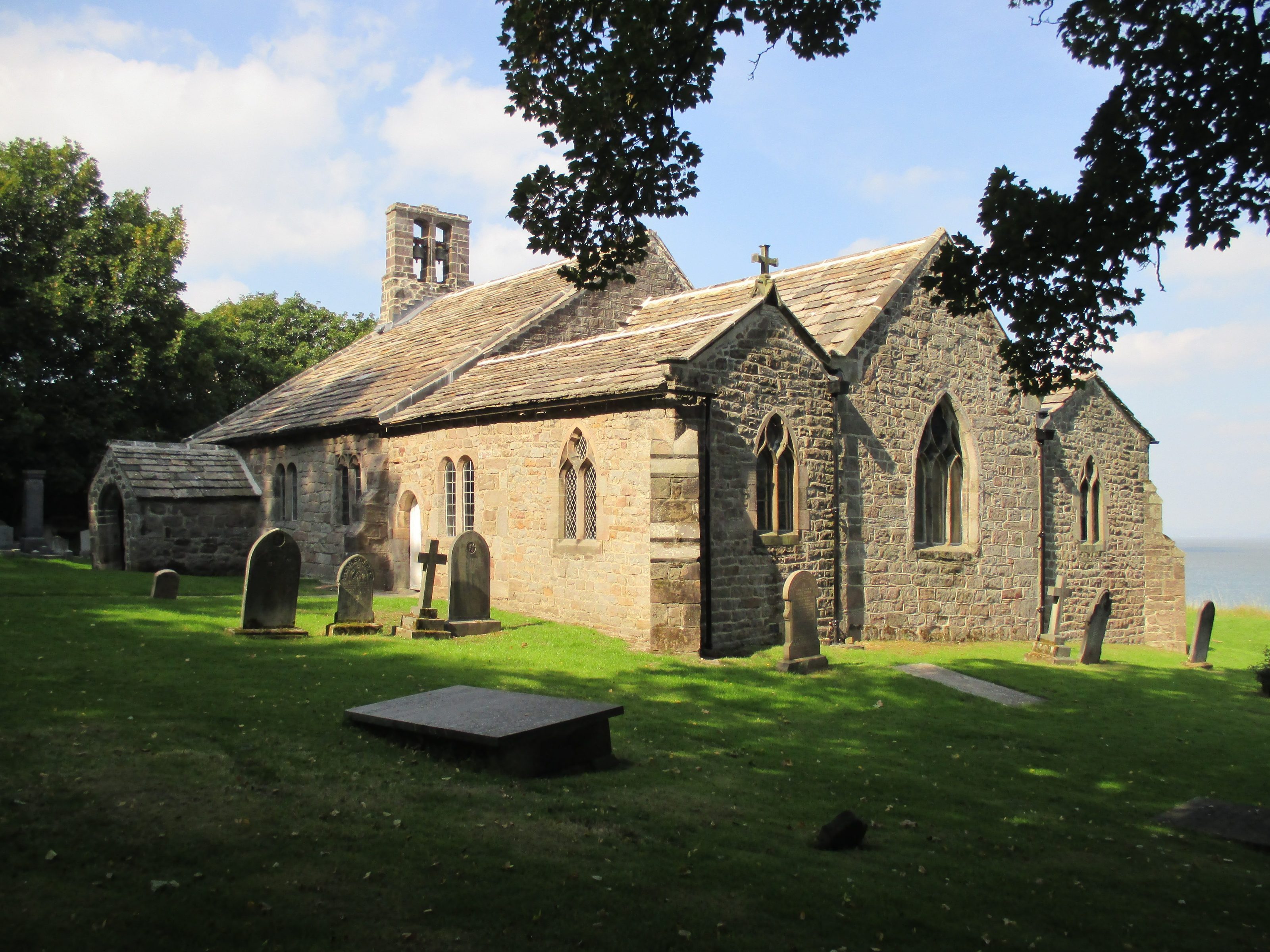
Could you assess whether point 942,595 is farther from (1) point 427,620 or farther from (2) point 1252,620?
(2) point 1252,620

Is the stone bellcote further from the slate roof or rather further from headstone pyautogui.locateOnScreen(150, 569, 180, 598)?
headstone pyautogui.locateOnScreen(150, 569, 180, 598)

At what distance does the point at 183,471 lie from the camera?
24344 millimetres

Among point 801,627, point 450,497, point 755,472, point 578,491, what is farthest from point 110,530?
point 801,627

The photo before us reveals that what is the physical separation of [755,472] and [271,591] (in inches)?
299

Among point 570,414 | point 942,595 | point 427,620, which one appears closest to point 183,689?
point 427,620

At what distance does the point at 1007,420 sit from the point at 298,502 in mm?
17464

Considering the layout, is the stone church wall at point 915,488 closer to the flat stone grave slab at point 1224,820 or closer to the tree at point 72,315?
the flat stone grave slab at point 1224,820

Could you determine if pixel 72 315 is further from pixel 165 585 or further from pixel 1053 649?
pixel 1053 649

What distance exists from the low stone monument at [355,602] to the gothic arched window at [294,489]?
11.0m

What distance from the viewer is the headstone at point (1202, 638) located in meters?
18.2

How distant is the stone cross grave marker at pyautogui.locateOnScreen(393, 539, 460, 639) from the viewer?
1410cm

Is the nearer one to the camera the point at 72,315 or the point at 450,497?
the point at 450,497

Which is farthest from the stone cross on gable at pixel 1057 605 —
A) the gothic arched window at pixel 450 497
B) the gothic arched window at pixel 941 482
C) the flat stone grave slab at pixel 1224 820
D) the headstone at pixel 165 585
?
the headstone at pixel 165 585

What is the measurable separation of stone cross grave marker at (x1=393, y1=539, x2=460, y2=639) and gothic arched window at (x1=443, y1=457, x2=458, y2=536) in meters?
4.29
